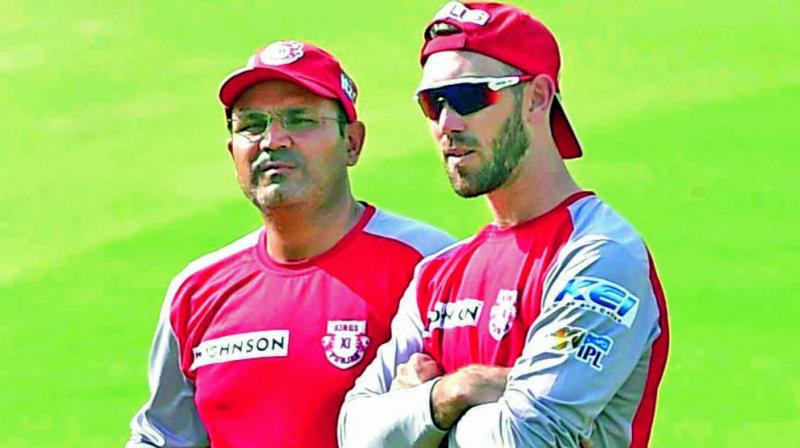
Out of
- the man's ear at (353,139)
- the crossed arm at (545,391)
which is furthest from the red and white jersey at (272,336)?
the crossed arm at (545,391)

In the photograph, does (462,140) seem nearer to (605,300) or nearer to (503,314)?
(503,314)

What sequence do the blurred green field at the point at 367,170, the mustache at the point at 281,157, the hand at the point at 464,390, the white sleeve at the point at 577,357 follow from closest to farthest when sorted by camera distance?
the white sleeve at the point at 577,357, the hand at the point at 464,390, the mustache at the point at 281,157, the blurred green field at the point at 367,170

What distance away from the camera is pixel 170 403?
441cm

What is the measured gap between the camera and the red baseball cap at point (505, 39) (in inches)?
144

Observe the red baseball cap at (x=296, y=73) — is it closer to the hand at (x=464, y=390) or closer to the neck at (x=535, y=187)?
the neck at (x=535, y=187)

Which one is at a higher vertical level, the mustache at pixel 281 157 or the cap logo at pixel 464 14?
the mustache at pixel 281 157

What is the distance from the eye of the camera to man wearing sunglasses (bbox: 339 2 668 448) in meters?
3.38

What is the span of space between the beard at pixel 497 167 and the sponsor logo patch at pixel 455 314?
224 mm

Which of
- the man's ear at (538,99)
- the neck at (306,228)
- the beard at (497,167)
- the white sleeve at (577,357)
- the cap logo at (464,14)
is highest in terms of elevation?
the cap logo at (464,14)

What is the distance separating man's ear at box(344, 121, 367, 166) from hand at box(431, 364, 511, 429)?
1.01 metres

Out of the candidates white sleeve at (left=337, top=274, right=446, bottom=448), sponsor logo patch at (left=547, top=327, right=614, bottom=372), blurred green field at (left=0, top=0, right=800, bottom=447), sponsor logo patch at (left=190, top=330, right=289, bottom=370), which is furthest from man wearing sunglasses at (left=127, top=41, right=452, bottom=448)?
blurred green field at (left=0, top=0, right=800, bottom=447)

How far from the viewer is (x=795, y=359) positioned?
24.7 feet

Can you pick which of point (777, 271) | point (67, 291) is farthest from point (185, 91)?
point (777, 271)

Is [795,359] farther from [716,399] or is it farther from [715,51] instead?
[715,51]
